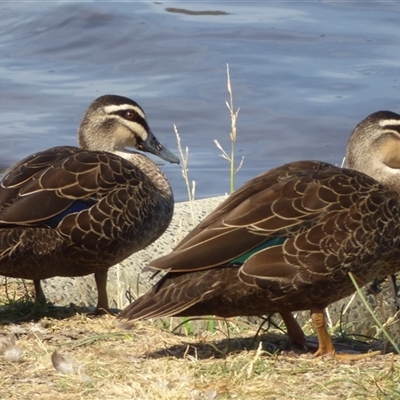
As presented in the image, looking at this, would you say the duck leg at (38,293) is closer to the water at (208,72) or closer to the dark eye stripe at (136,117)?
the dark eye stripe at (136,117)

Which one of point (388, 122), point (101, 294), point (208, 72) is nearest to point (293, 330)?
point (101, 294)

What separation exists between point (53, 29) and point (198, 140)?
4.51m

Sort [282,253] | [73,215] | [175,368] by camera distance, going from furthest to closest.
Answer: [73,215] → [282,253] → [175,368]

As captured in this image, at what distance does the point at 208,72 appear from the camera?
552 inches

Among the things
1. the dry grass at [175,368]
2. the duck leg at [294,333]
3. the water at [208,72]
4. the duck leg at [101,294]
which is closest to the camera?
the dry grass at [175,368]

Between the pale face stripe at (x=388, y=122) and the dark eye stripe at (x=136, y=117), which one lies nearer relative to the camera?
the pale face stripe at (x=388, y=122)

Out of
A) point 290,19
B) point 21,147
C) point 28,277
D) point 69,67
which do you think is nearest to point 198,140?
point 21,147

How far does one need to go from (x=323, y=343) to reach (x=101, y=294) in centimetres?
141

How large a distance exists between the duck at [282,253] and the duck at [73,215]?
2.81 ft

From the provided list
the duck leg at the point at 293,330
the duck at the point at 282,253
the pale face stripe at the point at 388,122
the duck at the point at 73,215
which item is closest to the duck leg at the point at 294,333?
the duck leg at the point at 293,330

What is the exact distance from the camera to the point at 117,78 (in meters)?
13.7

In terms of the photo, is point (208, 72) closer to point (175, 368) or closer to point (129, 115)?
point (129, 115)

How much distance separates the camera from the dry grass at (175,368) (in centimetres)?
447

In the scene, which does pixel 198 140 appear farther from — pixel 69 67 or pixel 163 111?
pixel 69 67
